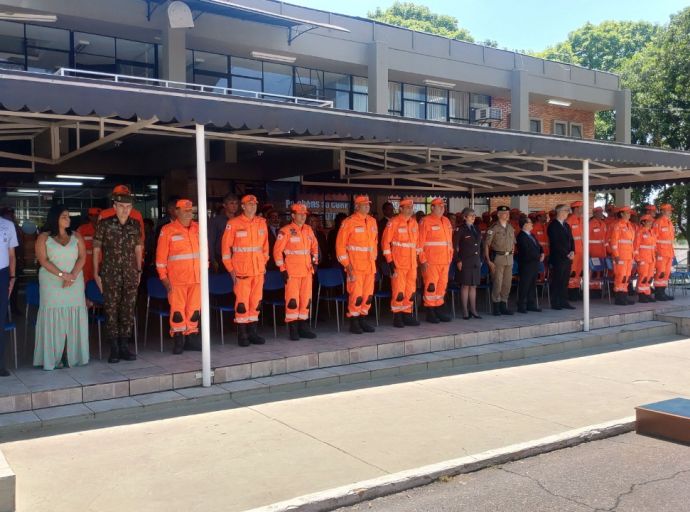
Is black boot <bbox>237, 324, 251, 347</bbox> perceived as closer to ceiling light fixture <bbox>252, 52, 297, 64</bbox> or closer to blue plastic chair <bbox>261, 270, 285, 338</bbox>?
blue plastic chair <bbox>261, 270, 285, 338</bbox>

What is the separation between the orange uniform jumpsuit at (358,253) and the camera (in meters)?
8.97

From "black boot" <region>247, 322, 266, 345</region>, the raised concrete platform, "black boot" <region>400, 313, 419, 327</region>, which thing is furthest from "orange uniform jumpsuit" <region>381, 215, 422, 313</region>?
"black boot" <region>247, 322, 266, 345</region>

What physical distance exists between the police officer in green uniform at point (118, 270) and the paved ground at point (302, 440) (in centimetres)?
171

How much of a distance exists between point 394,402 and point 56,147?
6.15m

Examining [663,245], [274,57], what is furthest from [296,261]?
[274,57]

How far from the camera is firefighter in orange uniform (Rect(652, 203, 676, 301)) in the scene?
12828mm

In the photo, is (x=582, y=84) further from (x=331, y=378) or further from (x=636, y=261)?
(x=331, y=378)

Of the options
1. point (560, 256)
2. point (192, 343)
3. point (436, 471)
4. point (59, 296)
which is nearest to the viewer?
point (436, 471)

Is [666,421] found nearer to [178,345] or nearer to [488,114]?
[178,345]

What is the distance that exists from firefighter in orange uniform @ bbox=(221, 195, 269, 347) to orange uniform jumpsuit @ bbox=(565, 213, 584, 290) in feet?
21.3

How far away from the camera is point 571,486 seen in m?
4.57

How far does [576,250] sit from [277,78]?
28.5 ft

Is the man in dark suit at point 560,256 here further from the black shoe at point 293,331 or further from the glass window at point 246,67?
the glass window at point 246,67

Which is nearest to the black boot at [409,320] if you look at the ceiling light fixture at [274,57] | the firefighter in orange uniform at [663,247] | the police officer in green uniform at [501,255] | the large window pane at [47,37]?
the police officer in green uniform at [501,255]
